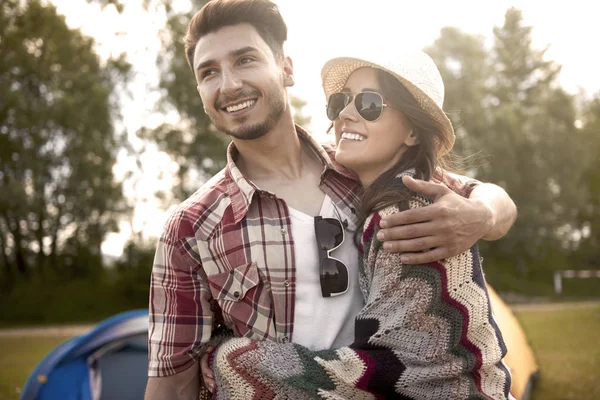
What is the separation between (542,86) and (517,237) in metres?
7.46

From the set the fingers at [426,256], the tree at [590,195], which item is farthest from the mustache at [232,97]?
the tree at [590,195]

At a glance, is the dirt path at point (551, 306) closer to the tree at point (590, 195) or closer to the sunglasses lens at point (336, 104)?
the tree at point (590, 195)

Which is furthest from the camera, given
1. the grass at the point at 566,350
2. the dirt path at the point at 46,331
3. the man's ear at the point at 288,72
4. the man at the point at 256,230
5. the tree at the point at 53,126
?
the tree at the point at 53,126

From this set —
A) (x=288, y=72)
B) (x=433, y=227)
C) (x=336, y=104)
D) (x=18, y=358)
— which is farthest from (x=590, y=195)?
(x=433, y=227)

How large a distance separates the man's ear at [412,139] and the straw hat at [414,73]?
0.10 metres

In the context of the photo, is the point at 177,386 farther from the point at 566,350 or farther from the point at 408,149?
the point at 566,350

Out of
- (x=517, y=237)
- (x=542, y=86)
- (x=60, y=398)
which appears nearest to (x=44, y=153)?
(x=60, y=398)

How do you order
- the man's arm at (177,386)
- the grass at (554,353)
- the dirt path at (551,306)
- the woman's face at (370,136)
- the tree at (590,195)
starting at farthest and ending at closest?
the tree at (590,195)
the dirt path at (551,306)
the grass at (554,353)
the man's arm at (177,386)
the woman's face at (370,136)

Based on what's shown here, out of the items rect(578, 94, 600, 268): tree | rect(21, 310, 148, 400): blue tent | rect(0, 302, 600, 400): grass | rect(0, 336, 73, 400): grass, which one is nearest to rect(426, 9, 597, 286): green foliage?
rect(578, 94, 600, 268): tree

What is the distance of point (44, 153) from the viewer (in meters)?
17.1

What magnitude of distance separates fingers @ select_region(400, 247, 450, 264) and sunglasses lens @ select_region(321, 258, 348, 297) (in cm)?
33

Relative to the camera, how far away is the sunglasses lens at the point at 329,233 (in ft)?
7.71

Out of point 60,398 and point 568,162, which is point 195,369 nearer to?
point 60,398

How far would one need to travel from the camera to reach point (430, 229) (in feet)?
6.61
